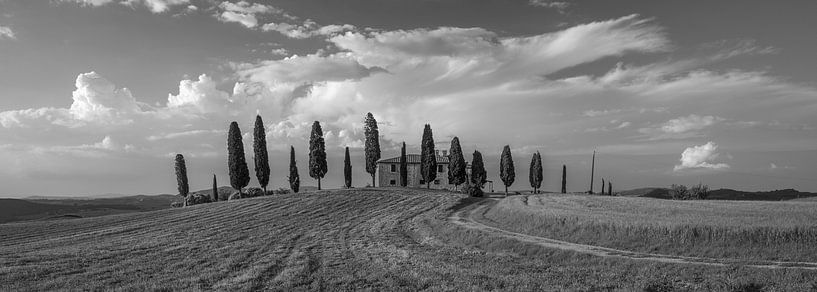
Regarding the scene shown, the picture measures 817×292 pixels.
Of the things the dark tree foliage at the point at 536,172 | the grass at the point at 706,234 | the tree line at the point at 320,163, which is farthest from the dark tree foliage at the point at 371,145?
the grass at the point at 706,234

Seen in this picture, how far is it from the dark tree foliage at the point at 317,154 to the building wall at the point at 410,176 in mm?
19690

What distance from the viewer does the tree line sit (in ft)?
251

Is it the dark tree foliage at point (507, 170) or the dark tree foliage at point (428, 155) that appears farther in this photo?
the dark tree foliage at point (507, 170)

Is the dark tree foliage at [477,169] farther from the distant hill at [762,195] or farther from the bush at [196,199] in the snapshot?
the bush at [196,199]

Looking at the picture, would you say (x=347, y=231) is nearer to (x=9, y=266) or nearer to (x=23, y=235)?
(x=9, y=266)

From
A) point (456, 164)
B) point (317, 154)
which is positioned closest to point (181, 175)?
point (317, 154)

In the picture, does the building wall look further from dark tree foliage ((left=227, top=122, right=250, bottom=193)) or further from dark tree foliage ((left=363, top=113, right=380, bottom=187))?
dark tree foliage ((left=227, top=122, right=250, bottom=193))

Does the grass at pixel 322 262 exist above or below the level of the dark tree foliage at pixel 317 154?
below

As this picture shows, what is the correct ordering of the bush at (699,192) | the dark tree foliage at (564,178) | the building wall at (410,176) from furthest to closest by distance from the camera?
1. the dark tree foliage at (564,178)
2. the building wall at (410,176)
3. the bush at (699,192)

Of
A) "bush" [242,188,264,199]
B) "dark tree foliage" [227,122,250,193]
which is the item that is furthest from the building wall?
"dark tree foliage" [227,122,250,193]

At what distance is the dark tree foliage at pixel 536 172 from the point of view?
10956 cm

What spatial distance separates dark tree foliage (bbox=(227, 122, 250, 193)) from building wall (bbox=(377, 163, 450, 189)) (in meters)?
33.1

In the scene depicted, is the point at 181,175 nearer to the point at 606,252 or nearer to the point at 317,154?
the point at 317,154

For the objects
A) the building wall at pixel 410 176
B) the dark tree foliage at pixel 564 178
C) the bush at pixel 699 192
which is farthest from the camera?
the dark tree foliage at pixel 564 178
